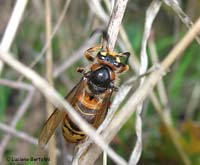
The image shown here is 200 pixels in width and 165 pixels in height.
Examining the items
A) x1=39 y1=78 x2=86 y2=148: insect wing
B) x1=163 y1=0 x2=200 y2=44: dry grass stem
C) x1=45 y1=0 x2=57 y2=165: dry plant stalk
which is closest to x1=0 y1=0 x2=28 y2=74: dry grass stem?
x1=45 y1=0 x2=57 y2=165: dry plant stalk

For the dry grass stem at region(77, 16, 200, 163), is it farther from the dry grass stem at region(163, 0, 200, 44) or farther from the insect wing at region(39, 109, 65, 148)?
the insect wing at region(39, 109, 65, 148)

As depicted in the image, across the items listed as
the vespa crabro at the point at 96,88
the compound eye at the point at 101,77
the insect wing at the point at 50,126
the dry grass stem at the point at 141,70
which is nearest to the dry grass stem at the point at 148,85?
the dry grass stem at the point at 141,70

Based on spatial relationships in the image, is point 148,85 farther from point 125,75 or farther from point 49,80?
point 125,75

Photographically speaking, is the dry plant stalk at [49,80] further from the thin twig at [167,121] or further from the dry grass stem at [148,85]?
the thin twig at [167,121]

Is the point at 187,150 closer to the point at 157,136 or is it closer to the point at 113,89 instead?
the point at 157,136

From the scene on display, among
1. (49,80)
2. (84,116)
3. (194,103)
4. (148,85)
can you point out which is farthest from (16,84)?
(148,85)

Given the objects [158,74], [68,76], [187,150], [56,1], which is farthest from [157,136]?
[158,74]
